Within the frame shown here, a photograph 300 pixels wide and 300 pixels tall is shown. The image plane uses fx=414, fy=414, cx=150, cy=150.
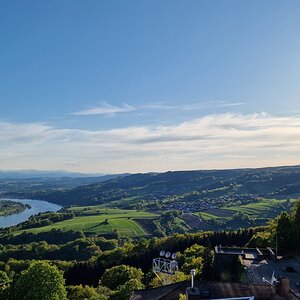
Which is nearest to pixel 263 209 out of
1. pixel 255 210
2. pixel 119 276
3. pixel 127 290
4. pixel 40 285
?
pixel 255 210

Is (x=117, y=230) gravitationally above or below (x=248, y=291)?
below

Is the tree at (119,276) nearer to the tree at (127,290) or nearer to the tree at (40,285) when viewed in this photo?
the tree at (127,290)

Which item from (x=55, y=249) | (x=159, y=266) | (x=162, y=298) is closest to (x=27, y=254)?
(x=55, y=249)

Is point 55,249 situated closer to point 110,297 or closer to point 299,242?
point 110,297

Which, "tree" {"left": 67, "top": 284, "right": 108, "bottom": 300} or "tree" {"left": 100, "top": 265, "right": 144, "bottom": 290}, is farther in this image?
"tree" {"left": 100, "top": 265, "right": 144, "bottom": 290}

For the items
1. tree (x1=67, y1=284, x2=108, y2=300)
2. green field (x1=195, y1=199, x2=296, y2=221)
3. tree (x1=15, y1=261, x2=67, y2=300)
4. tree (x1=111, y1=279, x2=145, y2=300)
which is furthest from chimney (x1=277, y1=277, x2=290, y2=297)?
green field (x1=195, y1=199, x2=296, y2=221)

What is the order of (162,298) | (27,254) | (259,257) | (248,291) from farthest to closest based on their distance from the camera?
(27,254) < (259,257) < (162,298) < (248,291)

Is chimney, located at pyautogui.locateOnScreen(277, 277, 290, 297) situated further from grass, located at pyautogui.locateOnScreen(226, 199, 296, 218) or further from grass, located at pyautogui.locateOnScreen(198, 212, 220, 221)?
grass, located at pyautogui.locateOnScreen(198, 212, 220, 221)

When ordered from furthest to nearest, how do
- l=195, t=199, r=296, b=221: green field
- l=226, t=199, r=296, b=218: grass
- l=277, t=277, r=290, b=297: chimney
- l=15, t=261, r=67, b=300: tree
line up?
l=195, t=199, r=296, b=221: green field
l=226, t=199, r=296, b=218: grass
l=15, t=261, r=67, b=300: tree
l=277, t=277, r=290, b=297: chimney

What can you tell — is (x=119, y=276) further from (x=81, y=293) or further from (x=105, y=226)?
(x=105, y=226)
